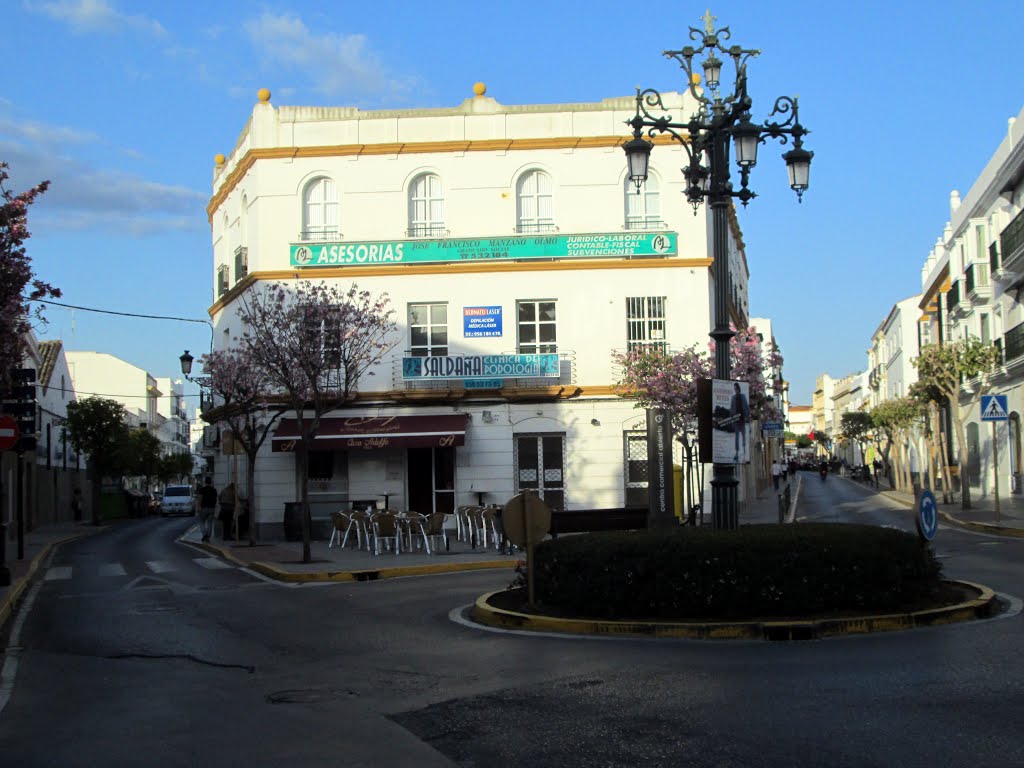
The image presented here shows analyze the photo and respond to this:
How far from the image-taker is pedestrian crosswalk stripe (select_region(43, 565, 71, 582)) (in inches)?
794

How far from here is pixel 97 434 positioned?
50.6 meters

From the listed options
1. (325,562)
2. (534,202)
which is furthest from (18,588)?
(534,202)

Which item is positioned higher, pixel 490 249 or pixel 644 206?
pixel 644 206

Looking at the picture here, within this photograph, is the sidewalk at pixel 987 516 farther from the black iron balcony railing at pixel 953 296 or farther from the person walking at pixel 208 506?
the person walking at pixel 208 506

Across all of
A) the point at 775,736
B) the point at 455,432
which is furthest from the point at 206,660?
the point at 455,432

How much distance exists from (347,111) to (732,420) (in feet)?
71.3

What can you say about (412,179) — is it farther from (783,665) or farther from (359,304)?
(783,665)

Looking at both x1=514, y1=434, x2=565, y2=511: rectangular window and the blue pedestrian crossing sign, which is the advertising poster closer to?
the blue pedestrian crossing sign

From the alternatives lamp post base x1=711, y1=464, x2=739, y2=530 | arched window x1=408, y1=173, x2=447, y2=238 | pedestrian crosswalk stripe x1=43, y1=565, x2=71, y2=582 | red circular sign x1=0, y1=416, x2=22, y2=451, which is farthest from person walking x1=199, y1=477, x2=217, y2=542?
lamp post base x1=711, y1=464, x2=739, y2=530

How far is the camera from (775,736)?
20.9 ft

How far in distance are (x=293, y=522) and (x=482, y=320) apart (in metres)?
7.28

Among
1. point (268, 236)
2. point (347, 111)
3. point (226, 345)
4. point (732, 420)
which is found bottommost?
point (732, 420)

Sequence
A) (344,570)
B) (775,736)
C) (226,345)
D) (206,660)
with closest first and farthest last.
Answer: (775,736) → (206,660) → (344,570) → (226,345)

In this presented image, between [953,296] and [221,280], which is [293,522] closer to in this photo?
[221,280]
